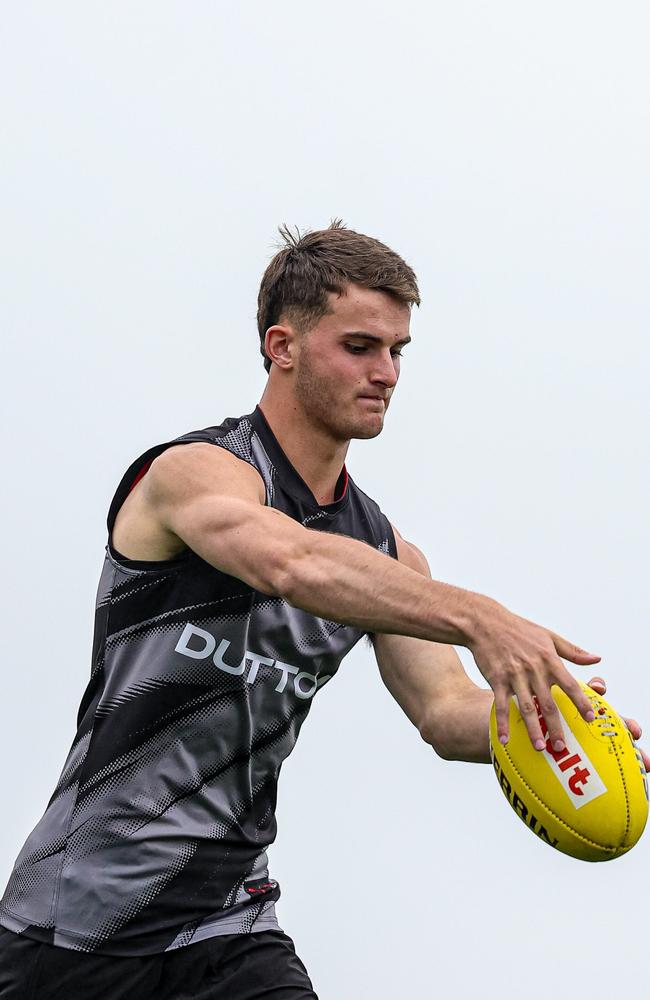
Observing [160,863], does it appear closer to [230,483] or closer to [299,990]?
[299,990]

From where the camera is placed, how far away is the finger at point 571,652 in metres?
3.15

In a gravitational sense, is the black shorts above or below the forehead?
below

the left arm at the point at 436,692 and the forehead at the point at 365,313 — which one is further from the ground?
the forehead at the point at 365,313

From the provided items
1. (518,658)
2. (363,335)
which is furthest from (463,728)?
(518,658)

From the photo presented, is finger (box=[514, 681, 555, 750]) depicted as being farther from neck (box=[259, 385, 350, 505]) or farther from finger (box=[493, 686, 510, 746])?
neck (box=[259, 385, 350, 505])

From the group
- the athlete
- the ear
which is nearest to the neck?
the athlete

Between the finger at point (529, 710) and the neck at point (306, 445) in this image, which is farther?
the neck at point (306, 445)

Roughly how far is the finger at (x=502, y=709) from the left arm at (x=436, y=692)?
119 cm

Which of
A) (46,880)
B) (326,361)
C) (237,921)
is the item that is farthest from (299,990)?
(326,361)

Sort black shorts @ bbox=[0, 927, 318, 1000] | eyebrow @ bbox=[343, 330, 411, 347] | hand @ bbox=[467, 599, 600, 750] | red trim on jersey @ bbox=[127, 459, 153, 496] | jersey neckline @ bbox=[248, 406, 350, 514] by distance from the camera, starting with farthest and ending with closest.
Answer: eyebrow @ bbox=[343, 330, 411, 347], jersey neckline @ bbox=[248, 406, 350, 514], red trim on jersey @ bbox=[127, 459, 153, 496], black shorts @ bbox=[0, 927, 318, 1000], hand @ bbox=[467, 599, 600, 750]

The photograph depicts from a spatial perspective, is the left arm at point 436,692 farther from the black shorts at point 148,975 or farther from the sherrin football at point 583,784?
the black shorts at point 148,975

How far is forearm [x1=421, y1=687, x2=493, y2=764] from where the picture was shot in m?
4.43

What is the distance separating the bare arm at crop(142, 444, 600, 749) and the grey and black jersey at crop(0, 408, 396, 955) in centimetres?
44

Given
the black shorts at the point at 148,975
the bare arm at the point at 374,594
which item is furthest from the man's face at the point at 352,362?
the black shorts at the point at 148,975
